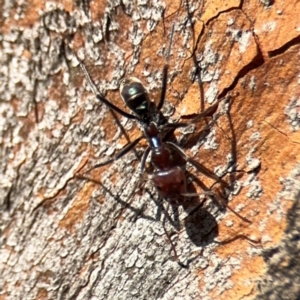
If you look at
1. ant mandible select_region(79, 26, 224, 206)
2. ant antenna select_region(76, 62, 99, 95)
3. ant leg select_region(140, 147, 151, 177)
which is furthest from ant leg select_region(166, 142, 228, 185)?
ant antenna select_region(76, 62, 99, 95)

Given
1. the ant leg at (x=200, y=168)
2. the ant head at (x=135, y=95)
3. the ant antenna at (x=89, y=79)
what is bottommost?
the ant leg at (x=200, y=168)

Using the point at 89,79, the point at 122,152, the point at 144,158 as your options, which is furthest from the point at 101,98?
the point at 144,158

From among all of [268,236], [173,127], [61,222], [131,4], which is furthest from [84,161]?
[268,236]

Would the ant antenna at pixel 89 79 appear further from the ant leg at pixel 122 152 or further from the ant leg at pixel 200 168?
the ant leg at pixel 200 168

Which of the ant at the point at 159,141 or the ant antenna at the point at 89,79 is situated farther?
the ant at the point at 159,141

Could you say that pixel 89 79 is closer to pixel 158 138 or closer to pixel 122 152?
pixel 122 152

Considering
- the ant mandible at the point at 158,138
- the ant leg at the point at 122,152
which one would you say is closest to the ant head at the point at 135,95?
the ant mandible at the point at 158,138
